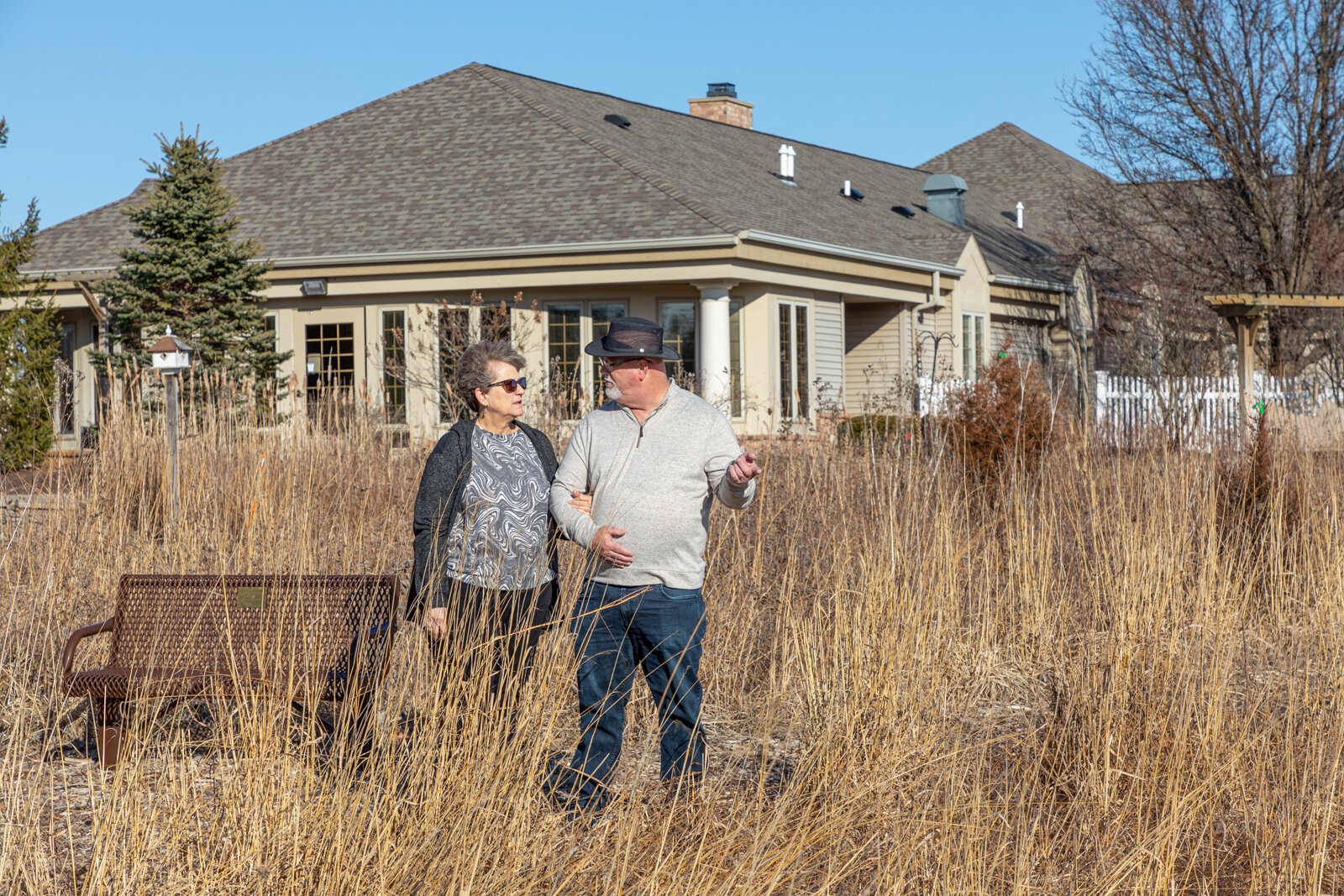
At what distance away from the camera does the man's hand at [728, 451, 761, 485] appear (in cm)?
450

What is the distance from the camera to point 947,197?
94.4 feet

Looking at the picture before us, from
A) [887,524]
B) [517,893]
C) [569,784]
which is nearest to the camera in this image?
[517,893]

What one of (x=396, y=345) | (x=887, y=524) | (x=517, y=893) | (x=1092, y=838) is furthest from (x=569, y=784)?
(x=396, y=345)

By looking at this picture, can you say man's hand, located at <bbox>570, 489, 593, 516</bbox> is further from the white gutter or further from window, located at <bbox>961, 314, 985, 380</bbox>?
window, located at <bbox>961, 314, 985, 380</bbox>

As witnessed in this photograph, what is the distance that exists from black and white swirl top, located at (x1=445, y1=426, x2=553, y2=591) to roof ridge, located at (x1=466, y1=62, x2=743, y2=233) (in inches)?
518

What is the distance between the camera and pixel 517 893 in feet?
12.2

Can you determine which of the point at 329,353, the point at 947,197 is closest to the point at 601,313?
the point at 329,353

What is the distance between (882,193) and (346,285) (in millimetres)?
11876

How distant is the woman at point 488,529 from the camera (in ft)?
16.1

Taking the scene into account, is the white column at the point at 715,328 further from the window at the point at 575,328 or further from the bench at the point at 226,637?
the bench at the point at 226,637

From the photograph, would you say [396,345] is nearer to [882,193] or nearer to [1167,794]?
[882,193]

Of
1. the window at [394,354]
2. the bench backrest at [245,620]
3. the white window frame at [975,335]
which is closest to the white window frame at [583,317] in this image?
the window at [394,354]

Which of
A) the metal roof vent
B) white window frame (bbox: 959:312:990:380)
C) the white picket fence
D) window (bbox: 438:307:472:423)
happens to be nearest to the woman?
the white picket fence

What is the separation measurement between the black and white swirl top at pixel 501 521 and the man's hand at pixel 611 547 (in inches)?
19.2
